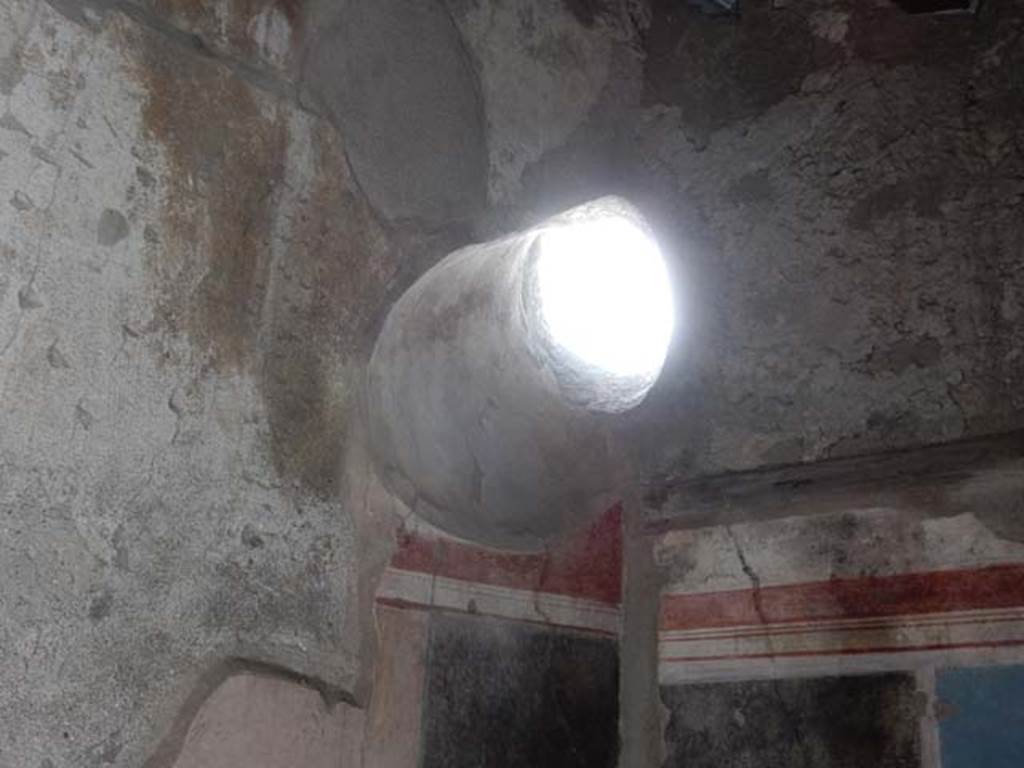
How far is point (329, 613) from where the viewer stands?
4.50ft

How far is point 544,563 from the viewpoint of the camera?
1.63m

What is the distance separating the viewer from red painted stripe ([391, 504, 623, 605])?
4.90ft

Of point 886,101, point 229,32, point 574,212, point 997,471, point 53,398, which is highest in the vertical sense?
point 886,101

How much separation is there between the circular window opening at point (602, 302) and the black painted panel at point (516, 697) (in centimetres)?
41

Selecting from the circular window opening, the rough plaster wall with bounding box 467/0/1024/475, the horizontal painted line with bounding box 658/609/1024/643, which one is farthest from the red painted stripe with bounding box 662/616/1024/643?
the circular window opening

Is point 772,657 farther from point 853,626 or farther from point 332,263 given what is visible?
point 332,263

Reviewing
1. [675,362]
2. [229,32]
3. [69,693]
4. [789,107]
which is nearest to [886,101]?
[789,107]

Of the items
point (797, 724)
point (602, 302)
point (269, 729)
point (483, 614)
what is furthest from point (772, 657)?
point (269, 729)

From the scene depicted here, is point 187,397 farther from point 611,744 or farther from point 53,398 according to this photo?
point 611,744

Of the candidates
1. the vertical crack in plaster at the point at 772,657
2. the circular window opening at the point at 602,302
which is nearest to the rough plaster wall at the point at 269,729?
the circular window opening at the point at 602,302

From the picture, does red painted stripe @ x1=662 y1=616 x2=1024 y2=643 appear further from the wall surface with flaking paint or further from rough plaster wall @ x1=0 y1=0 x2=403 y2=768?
rough plaster wall @ x1=0 y1=0 x2=403 y2=768

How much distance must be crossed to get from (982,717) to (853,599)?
8.3 inches

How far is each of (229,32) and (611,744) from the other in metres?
1.09

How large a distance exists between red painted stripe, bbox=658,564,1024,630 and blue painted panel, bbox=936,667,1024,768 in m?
0.08
